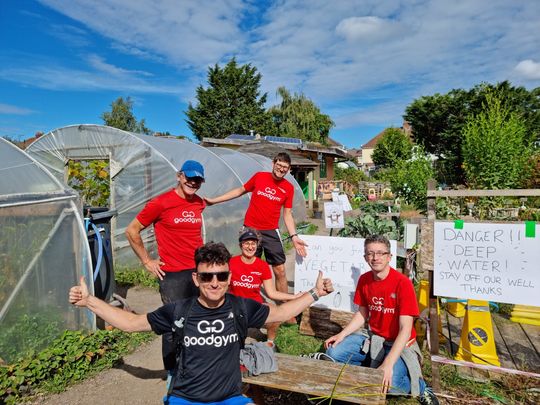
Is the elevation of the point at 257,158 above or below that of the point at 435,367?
above

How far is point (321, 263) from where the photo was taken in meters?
4.91

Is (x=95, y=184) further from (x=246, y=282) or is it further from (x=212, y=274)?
(x=212, y=274)

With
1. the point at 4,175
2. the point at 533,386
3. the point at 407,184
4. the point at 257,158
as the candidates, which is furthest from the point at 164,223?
the point at 407,184

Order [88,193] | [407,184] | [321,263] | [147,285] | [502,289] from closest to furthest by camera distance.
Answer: [502,289] < [321,263] < [147,285] < [88,193] < [407,184]

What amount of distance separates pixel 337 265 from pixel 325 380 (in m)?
2.25

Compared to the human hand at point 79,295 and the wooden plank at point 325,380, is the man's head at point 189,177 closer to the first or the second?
the human hand at point 79,295

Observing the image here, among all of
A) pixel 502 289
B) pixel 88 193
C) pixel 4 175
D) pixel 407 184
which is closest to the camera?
pixel 502 289

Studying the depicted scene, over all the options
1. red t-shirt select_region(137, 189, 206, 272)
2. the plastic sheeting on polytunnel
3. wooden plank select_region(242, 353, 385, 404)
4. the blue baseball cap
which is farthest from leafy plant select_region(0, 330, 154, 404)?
the blue baseball cap

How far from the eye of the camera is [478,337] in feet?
12.4

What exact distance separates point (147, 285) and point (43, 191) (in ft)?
10.9

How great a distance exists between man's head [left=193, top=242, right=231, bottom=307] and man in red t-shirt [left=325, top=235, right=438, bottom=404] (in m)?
1.38

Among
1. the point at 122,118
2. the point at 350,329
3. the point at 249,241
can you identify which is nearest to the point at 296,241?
the point at 249,241

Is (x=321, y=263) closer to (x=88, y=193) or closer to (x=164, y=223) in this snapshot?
(x=164, y=223)

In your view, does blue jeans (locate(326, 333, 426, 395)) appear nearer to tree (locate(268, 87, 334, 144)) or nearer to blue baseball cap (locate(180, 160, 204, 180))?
blue baseball cap (locate(180, 160, 204, 180))
